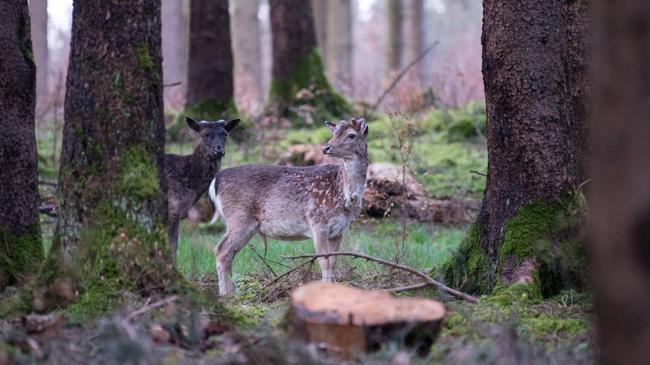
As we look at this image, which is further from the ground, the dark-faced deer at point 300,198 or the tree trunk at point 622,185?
the tree trunk at point 622,185

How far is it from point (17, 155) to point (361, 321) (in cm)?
344

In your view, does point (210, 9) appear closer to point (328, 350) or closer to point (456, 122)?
point (456, 122)

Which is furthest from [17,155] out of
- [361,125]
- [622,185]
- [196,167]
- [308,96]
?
[308,96]

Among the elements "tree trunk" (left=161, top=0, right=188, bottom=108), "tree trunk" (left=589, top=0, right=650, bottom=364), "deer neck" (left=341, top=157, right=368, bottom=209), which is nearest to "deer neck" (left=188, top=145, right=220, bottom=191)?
"deer neck" (left=341, top=157, right=368, bottom=209)

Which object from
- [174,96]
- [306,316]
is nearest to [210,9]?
[174,96]

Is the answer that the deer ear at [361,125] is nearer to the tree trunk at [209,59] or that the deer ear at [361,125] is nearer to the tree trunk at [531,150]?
the tree trunk at [531,150]

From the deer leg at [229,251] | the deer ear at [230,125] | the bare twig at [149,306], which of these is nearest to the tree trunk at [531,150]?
the bare twig at [149,306]

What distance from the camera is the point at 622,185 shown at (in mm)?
3871

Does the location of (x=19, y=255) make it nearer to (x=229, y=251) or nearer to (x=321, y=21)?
(x=229, y=251)

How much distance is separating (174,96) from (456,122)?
6.00 metres

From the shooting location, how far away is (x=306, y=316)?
5.51 meters

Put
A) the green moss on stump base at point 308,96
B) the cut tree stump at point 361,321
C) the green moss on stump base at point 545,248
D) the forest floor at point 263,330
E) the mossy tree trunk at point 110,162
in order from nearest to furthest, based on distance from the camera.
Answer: the forest floor at point 263,330 < the cut tree stump at point 361,321 < the mossy tree trunk at point 110,162 < the green moss on stump base at point 545,248 < the green moss on stump base at point 308,96

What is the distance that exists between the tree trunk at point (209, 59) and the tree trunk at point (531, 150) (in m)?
10.3

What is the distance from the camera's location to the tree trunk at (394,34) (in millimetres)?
27844
